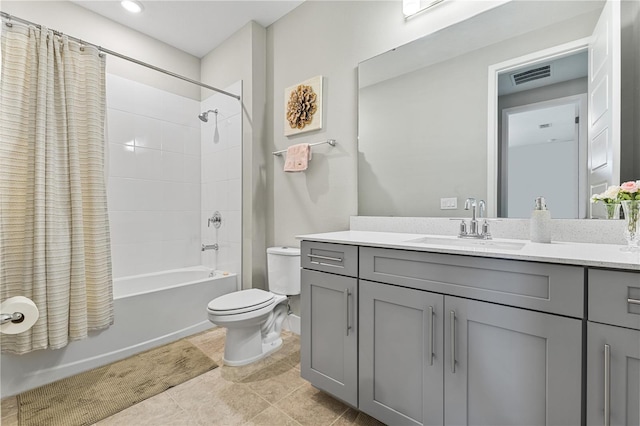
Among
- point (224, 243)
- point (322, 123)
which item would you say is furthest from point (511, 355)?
point (224, 243)

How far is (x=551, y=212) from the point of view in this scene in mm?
1331

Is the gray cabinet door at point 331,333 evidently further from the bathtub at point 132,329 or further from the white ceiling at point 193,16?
the white ceiling at point 193,16

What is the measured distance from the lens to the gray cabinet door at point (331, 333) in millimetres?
1354

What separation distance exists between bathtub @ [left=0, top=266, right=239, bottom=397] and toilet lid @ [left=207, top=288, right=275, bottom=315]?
548mm

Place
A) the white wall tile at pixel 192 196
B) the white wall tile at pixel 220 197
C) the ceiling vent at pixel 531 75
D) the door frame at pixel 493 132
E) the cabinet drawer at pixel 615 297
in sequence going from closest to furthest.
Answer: the cabinet drawer at pixel 615 297 < the ceiling vent at pixel 531 75 < the door frame at pixel 493 132 < the white wall tile at pixel 220 197 < the white wall tile at pixel 192 196

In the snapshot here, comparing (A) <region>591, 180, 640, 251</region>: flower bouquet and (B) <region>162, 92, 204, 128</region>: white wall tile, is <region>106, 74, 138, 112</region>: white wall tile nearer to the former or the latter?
(B) <region>162, 92, 204, 128</region>: white wall tile

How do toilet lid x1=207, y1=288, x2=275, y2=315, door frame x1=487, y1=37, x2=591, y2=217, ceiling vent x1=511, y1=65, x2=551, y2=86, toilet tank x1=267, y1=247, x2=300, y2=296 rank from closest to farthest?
ceiling vent x1=511, y1=65, x2=551, y2=86
door frame x1=487, y1=37, x2=591, y2=217
toilet lid x1=207, y1=288, x2=275, y2=315
toilet tank x1=267, y1=247, x2=300, y2=296

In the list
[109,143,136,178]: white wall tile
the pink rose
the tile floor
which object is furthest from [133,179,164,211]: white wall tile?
the pink rose

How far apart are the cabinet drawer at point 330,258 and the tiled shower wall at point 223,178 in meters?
1.26

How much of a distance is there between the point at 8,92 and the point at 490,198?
269cm

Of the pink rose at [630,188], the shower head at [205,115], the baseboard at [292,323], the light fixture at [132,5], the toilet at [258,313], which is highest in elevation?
the light fixture at [132,5]

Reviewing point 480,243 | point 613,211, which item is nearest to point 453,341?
point 480,243

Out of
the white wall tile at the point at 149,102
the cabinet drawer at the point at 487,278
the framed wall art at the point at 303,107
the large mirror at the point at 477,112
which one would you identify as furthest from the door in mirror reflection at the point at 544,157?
the white wall tile at the point at 149,102

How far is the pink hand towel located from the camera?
2.20 meters
